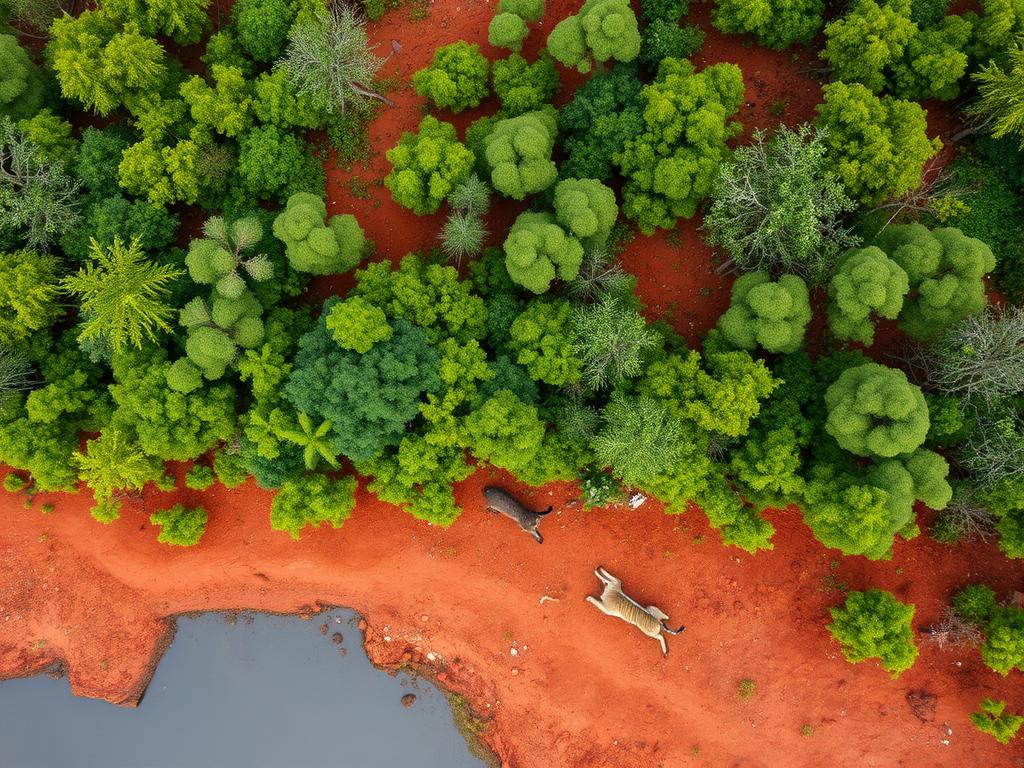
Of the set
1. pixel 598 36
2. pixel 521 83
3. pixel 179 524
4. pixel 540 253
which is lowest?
pixel 179 524

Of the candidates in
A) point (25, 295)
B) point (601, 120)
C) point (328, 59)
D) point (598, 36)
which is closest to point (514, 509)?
point (601, 120)

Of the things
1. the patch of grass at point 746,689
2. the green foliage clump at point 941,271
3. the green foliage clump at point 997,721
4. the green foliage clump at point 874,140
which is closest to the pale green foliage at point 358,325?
the green foliage clump at point 874,140

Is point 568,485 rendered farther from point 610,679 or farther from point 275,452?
point 275,452

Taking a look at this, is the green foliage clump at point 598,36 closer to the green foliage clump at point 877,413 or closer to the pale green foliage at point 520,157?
the pale green foliage at point 520,157

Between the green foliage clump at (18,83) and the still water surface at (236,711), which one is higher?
the green foliage clump at (18,83)

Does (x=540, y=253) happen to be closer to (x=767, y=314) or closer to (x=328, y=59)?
(x=767, y=314)

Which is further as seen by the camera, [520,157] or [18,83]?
[18,83]
